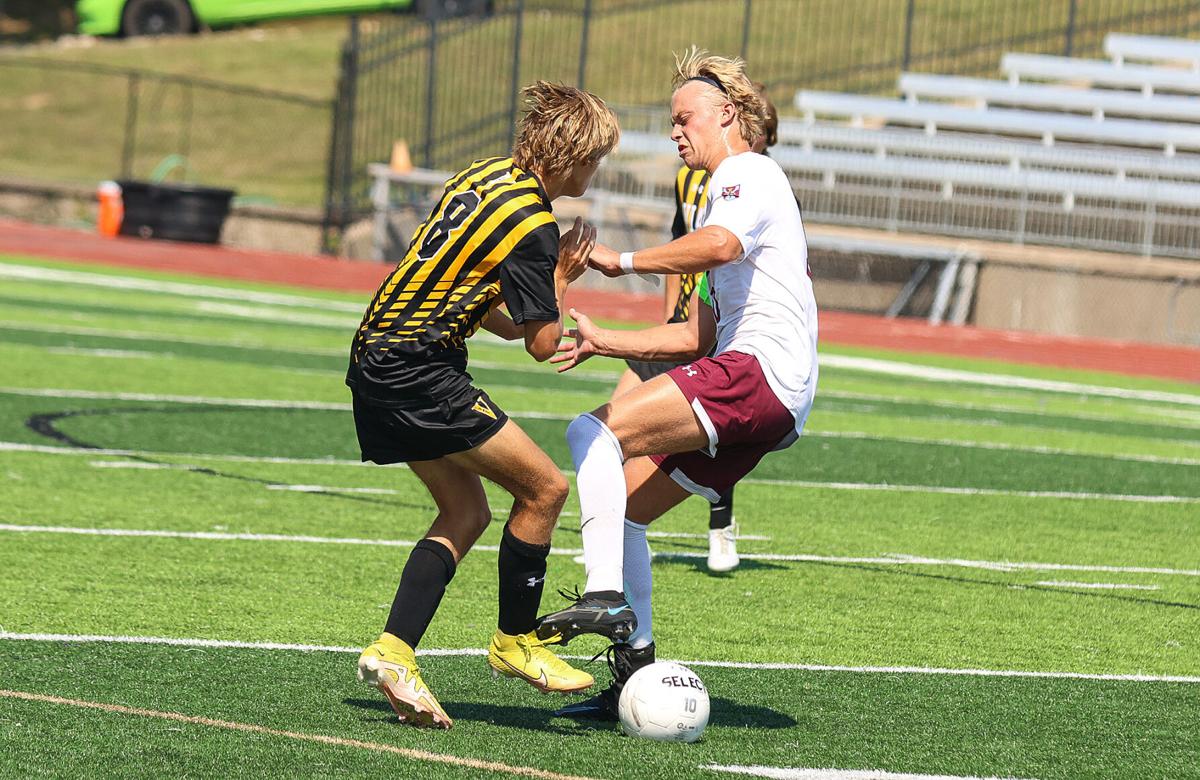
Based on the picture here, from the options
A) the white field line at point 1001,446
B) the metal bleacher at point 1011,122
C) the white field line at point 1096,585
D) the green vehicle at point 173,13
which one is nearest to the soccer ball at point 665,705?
the white field line at point 1096,585

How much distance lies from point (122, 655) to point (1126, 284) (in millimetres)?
19307

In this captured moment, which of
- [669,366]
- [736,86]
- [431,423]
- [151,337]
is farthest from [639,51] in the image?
[431,423]

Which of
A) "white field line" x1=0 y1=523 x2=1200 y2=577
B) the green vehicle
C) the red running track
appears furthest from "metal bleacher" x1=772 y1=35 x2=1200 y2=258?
the green vehicle

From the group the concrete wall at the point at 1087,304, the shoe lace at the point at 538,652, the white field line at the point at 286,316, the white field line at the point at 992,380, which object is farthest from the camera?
the concrete wall at the point at 1087,304

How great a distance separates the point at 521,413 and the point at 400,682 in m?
7.96

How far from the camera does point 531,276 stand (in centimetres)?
501

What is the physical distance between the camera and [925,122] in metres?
27.1

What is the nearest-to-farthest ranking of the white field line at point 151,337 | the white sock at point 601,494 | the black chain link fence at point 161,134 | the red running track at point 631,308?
the white sock at point 601,494 < the white field line at point 151,337 < the red running track at point 631,308 < the black chain link fence at point 161,134

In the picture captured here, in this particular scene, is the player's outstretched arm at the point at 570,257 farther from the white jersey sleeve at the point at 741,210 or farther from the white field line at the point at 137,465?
the white field line at the point at 137,465

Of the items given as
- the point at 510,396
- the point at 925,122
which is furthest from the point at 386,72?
the point at 510,396

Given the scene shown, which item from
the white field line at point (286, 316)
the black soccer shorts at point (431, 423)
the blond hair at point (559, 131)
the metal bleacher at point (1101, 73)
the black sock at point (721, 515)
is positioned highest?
the metal bleacher at point (1101, 73)

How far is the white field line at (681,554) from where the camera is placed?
313 inches

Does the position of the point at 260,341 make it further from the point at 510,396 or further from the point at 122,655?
the point at 122,655

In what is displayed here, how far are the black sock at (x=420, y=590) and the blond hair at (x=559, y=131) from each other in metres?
1.17
